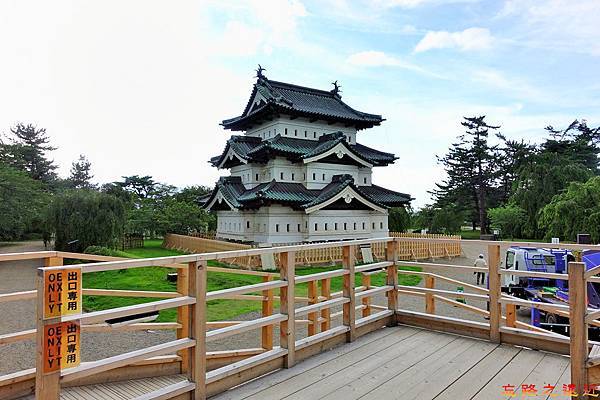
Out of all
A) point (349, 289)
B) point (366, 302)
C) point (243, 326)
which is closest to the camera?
point (243, 326)

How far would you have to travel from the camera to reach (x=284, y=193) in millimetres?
18094

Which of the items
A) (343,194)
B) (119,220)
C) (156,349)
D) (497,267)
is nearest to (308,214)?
(343,194)

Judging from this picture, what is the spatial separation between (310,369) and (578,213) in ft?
71.4

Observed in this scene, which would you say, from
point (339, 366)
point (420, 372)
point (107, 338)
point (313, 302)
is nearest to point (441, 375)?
point (420, 372)

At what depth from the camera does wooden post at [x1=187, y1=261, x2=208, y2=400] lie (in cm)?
274

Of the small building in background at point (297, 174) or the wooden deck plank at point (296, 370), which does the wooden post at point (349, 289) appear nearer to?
the wooden deck plank at point (296, 370)

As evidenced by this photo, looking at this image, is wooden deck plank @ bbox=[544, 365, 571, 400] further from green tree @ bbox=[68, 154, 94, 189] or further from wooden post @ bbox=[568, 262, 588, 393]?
green tree @ bbox=[68, 154, 94, 189]

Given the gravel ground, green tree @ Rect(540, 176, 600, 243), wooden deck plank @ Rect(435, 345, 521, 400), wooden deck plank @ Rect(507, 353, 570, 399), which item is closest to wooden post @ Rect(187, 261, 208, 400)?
wooden deck plank @ Rect(435, 345, 521, 400)

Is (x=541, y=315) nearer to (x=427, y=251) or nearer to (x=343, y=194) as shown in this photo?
(x=343, y=194)

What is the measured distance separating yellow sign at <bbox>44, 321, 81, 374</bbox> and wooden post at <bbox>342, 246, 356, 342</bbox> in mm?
2495

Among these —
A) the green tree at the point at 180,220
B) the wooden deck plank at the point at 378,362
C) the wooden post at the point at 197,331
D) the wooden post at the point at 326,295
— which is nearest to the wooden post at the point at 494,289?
the wooden deck plank at the point at 378,362

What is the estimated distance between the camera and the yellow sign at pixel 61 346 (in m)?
2.11

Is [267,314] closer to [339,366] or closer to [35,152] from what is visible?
[339,366]

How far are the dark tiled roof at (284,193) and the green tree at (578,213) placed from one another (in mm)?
8753
